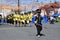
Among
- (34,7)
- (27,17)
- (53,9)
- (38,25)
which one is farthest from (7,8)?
(38,25)

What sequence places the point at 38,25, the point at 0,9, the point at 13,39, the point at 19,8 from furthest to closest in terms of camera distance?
1. the point at 0,9
2. the point at 19,8
3. the point at 38,25
4. the point at 13,39

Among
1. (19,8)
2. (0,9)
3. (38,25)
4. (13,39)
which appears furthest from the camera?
(0,9)

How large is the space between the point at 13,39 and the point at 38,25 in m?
2.39

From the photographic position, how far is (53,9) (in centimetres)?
5166

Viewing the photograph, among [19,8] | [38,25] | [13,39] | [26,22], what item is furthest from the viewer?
[19,8]

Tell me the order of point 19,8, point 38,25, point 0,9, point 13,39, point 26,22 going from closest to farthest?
point 13,39 < point 38,25 < point 26,22 < point 19,8 < point 0,9

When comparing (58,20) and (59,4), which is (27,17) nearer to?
(58,20)

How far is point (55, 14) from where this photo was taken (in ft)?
167

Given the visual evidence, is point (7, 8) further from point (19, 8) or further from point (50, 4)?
point (50, 4)

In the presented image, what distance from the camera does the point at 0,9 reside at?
49.5 m

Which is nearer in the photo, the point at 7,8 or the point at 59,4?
the point at 7,8

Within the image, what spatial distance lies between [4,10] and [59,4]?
1065cm

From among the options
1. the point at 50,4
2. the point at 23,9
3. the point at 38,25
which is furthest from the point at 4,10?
the point at 38,25

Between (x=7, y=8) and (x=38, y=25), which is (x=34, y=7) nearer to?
(x=7, y=8)
